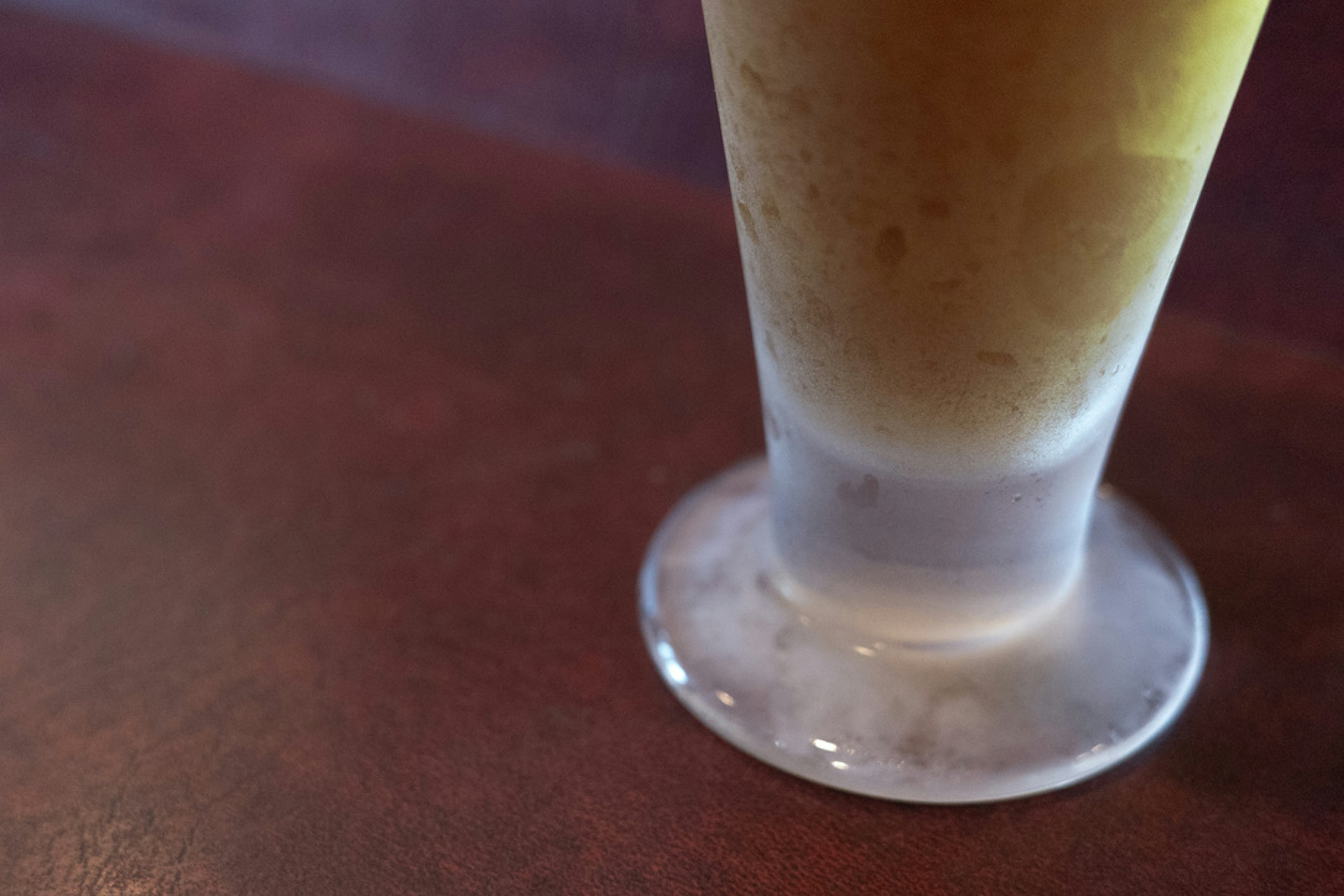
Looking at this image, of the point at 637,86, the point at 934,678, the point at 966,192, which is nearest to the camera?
the point at 966,192

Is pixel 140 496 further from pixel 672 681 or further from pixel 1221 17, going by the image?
pixel 1221 17

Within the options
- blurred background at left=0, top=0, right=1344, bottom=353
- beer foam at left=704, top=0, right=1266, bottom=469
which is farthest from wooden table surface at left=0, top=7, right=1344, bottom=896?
beer foam at left=704, top=0, right=1266, bottom=469

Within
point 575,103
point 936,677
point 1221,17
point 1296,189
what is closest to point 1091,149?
point 1221,17

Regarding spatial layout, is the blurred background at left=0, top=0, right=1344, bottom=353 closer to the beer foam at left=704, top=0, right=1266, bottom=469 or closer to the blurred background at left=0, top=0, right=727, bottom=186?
the blurred background at left=0, top=0, right=727, bottom=186

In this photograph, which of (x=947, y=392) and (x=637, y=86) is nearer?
(x=947, y=392)

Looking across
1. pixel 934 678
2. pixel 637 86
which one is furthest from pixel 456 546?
pixel 637 86

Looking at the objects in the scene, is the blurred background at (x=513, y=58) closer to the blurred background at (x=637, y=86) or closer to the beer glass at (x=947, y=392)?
the blurred background at (x=637, y=86)

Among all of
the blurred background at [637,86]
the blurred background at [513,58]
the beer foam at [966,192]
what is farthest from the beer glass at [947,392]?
the blurred background at [513,58]

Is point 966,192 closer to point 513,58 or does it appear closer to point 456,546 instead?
point 456,546
